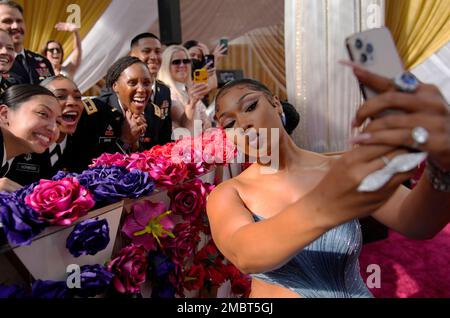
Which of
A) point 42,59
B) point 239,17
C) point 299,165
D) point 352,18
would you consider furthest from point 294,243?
point 239,17

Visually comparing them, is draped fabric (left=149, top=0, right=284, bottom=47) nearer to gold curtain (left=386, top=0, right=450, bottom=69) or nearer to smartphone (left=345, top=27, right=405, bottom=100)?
gold curtain (left=386, top=0, right=450, bottom=69)

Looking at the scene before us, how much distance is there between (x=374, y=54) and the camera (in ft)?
2.11

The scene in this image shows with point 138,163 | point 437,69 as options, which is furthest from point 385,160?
point 437,69

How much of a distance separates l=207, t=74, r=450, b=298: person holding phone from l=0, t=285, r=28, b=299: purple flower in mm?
624

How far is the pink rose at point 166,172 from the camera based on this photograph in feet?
6.44

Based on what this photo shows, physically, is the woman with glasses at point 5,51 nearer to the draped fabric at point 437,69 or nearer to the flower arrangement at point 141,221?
the flower arrangement at point 141,221

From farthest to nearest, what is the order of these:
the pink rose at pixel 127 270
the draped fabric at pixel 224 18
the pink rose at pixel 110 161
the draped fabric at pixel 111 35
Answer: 1. the draped fabric at pixel 224 18
2. the draped fabric at pixel 111 35
3. the pink rose at pixel 110 161
4. the pink rose at pixel 127 270

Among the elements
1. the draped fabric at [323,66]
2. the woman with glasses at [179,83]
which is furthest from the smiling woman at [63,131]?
the draped fabric at [323,66]

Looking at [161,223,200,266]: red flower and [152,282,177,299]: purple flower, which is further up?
[161,223,200,266]: red flower

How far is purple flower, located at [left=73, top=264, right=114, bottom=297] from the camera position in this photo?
4.64ft

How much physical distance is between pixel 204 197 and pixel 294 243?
1.47 m

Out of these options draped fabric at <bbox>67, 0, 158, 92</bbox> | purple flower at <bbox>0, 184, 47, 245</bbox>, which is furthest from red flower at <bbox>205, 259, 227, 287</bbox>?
draped fabric at <bbox>67, 0, 158, 92</bbox>

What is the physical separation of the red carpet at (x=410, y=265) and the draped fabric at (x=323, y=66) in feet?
3.50

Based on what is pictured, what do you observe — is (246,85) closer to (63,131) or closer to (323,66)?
(63,131)
